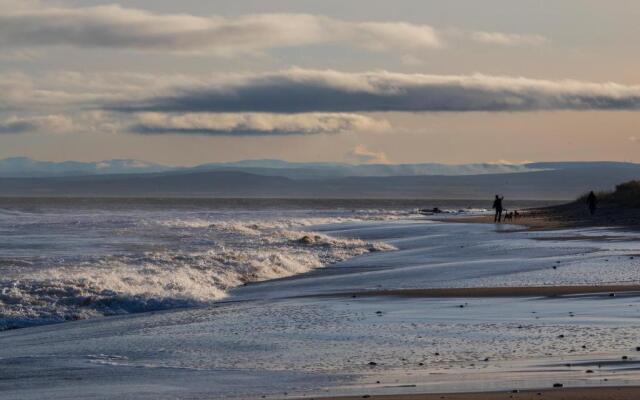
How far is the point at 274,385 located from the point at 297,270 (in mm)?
17633

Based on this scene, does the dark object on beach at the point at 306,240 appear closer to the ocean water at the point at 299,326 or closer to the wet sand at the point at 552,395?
the ocean water at the point at 299,326

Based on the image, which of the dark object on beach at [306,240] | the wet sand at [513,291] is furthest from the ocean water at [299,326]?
the dark object on beach at [306,240]

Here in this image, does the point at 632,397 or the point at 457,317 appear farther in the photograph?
the point at 457,317

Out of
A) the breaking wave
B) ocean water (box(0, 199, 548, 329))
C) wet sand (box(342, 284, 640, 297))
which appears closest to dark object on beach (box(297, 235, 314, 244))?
ocean water (box(0, 199, 548, 329))

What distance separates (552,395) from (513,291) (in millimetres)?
9765

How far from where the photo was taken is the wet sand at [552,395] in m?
10.1

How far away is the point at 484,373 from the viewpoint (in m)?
11.6

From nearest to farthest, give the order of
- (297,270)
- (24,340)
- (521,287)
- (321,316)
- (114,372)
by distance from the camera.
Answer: (114,372) → (24,340) → (321,316) → (521,287) → (297,270)

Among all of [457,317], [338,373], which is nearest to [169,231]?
[457,317]

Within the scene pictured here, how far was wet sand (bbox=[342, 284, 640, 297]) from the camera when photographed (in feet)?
62.8

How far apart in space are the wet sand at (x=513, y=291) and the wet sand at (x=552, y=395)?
8.46 meters

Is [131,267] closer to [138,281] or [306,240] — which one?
[138,281]

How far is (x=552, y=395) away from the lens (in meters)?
10.2

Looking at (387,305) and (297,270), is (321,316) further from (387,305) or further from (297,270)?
(297,270)
